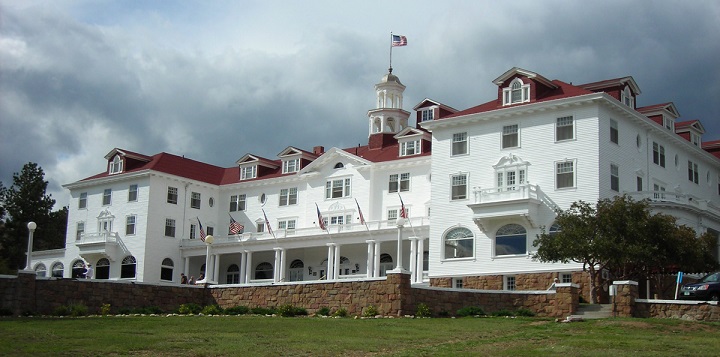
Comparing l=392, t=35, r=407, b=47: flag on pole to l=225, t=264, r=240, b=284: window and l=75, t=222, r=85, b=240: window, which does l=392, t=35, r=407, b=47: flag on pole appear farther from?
l=75, t=222, r=85, b=240: window

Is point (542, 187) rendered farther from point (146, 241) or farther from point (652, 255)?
point (146, 241)

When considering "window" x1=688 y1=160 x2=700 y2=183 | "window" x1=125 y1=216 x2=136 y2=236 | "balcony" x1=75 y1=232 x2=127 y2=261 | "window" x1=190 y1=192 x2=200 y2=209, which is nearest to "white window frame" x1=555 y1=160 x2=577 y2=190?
"window" x1=688 y1=160 x2=700 y2=183

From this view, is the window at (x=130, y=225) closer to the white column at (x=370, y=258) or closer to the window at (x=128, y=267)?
the window at (x=128, y=267)

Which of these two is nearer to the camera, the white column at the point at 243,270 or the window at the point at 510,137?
the window at the point at 510,137

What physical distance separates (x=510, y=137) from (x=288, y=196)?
2184cm

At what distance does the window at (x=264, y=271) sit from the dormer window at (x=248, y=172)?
6.98m

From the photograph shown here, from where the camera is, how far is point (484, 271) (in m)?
48.4

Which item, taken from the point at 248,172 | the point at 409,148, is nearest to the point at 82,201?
the point at 248,172

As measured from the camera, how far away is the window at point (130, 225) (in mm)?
66812

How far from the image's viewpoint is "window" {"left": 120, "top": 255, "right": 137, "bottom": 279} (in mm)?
65688

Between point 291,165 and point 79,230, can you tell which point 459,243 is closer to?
point 291,165

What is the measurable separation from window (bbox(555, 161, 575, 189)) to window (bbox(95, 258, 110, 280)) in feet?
116

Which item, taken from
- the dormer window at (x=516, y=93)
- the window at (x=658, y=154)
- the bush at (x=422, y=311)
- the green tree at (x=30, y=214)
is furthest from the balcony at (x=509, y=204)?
the green tree at (x=30, y=214)

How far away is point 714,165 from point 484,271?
64.1ft
